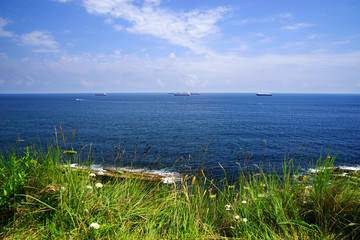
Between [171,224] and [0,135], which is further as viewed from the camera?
[0,135]

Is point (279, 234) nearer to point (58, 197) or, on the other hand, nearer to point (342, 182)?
point (342, 182)

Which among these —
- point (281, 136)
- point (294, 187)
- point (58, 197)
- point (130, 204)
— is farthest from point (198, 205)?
point (281, 136)

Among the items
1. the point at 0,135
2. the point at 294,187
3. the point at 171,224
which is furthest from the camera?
the point at 0,135

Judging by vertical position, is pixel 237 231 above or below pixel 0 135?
above

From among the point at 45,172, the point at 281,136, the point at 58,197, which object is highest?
the point at 45,172

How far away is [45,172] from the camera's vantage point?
382cm

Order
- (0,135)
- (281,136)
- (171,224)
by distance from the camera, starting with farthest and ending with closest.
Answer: (281,136) < (0,135) < (171,224)

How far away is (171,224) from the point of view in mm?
3510

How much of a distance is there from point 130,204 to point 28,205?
Answer: 1.64 metres

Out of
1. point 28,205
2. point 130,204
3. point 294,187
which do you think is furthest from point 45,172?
point 294,187

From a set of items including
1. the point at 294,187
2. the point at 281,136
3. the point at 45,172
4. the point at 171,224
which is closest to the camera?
the point at 171,224

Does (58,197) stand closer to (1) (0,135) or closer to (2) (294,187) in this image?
(2) (294,187)

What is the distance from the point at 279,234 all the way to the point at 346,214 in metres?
1.25

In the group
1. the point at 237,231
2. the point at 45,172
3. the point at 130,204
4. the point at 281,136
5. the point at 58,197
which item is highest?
the point at 45,172
